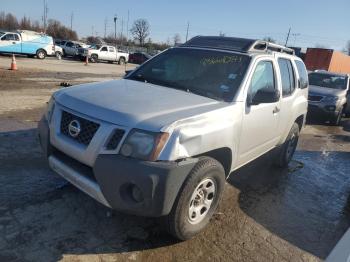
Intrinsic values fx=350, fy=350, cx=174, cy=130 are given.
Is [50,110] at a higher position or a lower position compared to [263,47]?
lower

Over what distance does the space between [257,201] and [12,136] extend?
4157mm

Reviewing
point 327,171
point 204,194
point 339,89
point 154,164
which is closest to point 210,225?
point 204,194

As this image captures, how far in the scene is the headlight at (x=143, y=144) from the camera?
2.86 metres

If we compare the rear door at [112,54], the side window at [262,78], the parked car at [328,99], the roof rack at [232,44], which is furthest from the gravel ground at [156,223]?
the rear door at [112,54]

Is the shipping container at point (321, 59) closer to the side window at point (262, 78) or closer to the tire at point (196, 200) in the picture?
the side window at point (262, 78)

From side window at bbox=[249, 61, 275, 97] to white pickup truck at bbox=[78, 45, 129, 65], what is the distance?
2913 centimetres

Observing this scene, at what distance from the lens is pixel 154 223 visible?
3.73 metres

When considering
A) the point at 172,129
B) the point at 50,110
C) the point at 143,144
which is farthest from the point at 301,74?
the point at 50,110

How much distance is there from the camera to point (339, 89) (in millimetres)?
12078

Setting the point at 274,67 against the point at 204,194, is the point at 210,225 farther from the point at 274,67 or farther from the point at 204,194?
the point at 274,67

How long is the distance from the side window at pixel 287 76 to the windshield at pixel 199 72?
1089mm

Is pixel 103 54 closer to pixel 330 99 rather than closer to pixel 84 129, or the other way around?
pixel 330 99

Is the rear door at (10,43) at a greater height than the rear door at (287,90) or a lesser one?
lesser

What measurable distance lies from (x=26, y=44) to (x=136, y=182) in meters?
27.6
